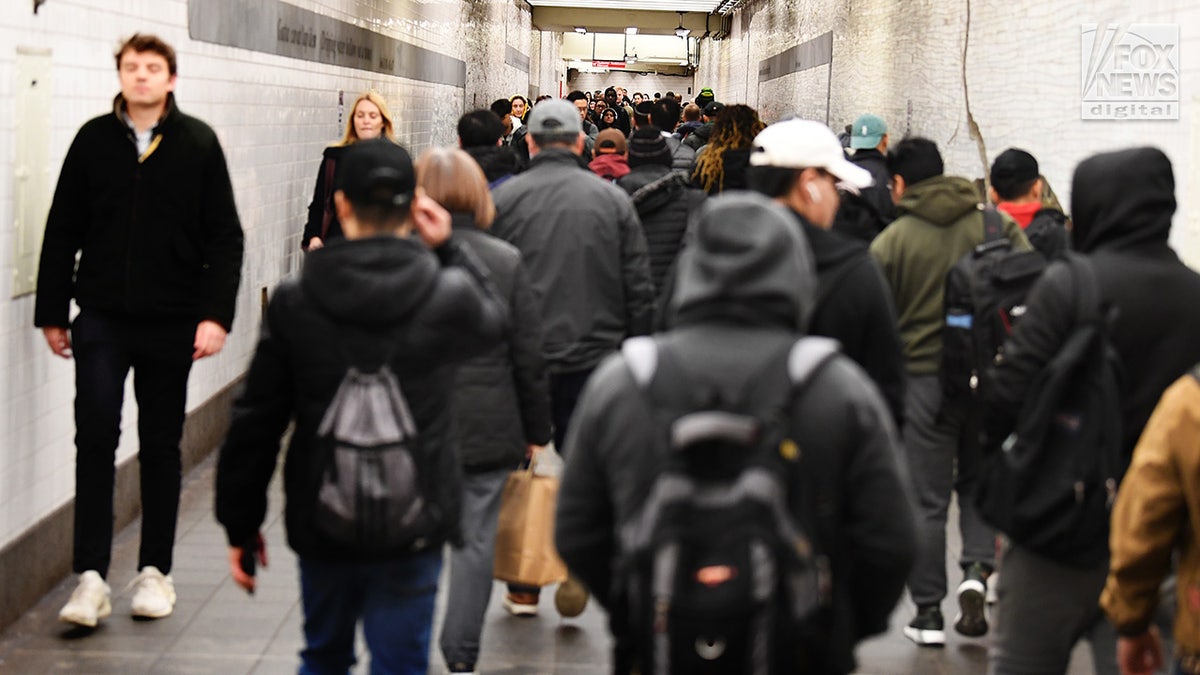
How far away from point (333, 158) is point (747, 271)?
523 centimetres

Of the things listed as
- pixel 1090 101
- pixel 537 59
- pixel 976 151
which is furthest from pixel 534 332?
pixel 537 59

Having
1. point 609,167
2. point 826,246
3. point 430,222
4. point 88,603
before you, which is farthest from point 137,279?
point 609,167

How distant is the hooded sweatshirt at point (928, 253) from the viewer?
5781 mm

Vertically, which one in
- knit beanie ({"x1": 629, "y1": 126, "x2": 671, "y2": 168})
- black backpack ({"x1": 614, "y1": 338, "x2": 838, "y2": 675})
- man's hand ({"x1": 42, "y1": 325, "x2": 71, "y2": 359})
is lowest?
man's hand ({"x1": 42, "y1": 325, "x2": 71, "y2": 359})

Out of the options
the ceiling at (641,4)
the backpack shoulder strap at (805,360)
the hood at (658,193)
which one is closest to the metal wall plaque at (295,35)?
the hood at (658,193)

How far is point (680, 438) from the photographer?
8.36 feet

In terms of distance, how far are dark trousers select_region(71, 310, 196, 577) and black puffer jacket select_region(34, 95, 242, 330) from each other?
3.1 inches

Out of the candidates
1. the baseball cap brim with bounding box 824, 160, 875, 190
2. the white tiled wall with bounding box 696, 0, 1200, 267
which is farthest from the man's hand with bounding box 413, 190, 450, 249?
the white tiled wall with bounding box 696, 0, 1200, 267

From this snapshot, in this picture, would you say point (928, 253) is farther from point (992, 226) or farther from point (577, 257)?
point (577, 257)

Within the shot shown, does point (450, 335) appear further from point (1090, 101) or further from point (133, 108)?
point (1090, 101)

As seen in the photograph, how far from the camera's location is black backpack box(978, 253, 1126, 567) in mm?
3703

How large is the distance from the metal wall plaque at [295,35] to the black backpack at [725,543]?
19.6ft

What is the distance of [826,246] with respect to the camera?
161 inches

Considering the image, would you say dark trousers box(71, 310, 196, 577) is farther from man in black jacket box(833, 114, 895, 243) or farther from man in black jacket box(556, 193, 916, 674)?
man in black jacket box(556, 193, 916, 674)
